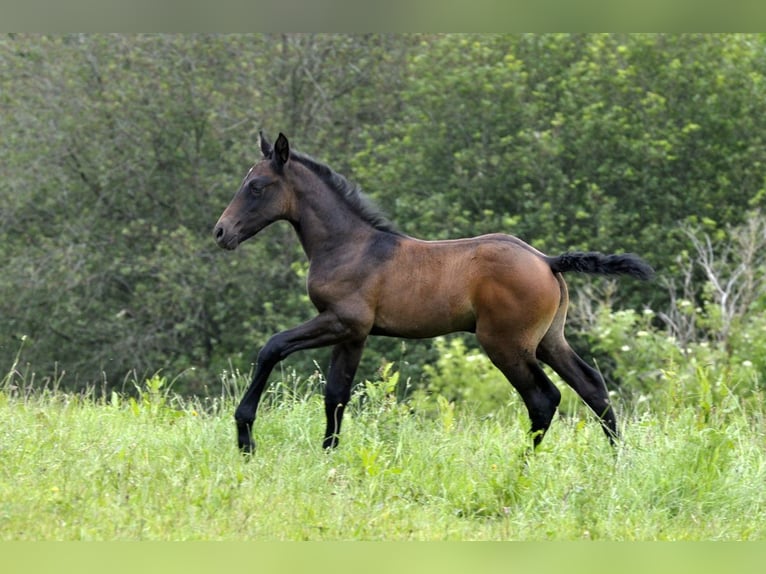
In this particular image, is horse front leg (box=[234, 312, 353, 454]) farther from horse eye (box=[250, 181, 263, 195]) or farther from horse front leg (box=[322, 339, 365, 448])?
horse eye (box=[250, 181, 263, 195])

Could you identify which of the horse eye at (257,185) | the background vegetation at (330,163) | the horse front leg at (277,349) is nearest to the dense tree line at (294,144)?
the background vegetation at (330,163)

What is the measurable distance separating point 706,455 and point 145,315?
16.6 metres

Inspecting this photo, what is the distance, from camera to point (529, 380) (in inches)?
274

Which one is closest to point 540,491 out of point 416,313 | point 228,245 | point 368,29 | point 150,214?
point 416,313

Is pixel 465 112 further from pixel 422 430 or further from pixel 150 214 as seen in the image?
pixel 422 430

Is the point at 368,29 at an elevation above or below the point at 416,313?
above

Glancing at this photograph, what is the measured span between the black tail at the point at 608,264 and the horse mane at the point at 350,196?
122 cm

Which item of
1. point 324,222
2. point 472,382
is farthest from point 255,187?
point 472,382

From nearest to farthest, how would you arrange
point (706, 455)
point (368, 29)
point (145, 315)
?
1. point (368, 29)
2. point (706, 455)
3. point (145, 315)

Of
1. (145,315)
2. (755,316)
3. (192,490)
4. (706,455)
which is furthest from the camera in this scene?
(145,315)

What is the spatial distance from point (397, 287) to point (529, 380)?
3.37 ft

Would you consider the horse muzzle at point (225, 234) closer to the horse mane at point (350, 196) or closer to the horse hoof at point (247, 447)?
the horse mane at point (350, 196)

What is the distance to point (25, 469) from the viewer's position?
6234 millimetres

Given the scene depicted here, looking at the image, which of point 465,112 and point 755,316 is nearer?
point 755,316
